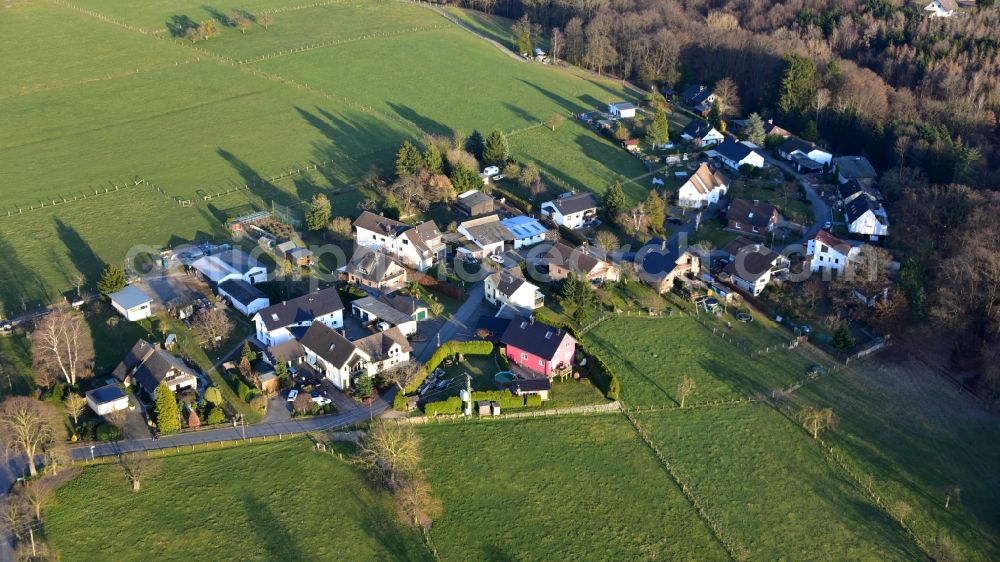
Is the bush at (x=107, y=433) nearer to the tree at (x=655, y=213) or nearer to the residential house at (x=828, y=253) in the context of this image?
the tree at (x=655, y=213)

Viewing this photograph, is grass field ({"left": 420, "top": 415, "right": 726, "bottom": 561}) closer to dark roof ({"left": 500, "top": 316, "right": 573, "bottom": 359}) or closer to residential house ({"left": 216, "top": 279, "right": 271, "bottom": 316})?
dark roof ({"left": 500, "top": 316, "right": 573, "bottom": 359})

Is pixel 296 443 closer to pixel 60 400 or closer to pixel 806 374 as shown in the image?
pixel 60 400

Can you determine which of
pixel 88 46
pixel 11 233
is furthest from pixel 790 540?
pixel 88 46

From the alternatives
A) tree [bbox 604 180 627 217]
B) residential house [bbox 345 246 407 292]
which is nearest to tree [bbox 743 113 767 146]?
tree [bbox 604 180 627 217]

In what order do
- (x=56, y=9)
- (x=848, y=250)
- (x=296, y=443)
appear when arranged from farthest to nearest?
(x=56, y=9)
(x=848, y=250)
(x=296, y=443)

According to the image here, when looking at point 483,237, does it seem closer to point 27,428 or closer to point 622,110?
point 27,428

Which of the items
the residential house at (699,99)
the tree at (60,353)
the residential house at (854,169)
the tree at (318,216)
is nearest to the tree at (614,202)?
the residential house at (854,169)
